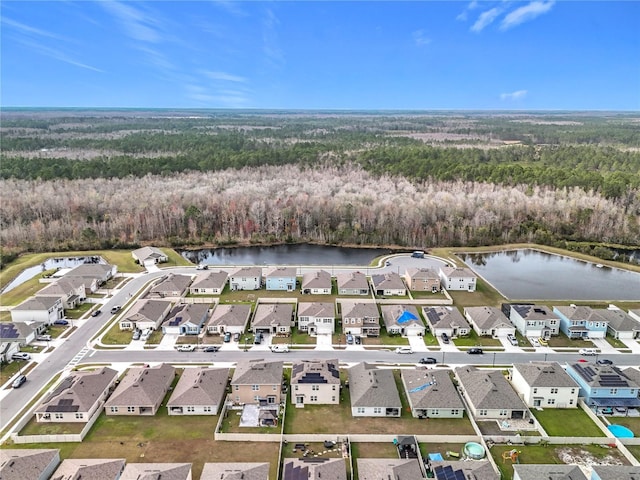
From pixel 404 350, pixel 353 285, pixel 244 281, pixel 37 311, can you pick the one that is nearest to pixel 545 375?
pixel 404 350

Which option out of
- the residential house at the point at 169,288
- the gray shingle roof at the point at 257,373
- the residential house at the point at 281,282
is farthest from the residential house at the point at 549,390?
the residential house at the point at 169,288

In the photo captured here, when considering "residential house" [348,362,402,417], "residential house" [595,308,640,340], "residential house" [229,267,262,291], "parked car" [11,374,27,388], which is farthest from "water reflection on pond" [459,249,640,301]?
"parked car" [11,374,27,388]

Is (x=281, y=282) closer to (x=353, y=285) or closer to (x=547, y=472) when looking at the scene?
(x=353, y=285)

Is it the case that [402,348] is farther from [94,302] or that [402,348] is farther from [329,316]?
[94,302]

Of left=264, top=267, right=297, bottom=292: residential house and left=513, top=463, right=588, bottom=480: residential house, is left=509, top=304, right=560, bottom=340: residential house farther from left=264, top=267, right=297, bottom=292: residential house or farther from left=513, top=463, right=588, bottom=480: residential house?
left=264, top=267, right=297, bottom=292: residential house

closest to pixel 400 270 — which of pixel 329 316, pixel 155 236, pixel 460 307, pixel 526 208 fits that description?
pixel 460 307
